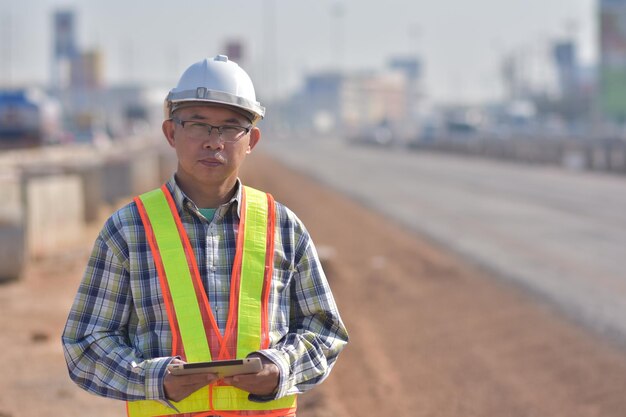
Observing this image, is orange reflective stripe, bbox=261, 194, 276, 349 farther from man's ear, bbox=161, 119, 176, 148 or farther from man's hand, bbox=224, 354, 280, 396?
man's ear, bbox=161, 119, 176, 148

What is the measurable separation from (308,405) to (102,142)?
6245cm

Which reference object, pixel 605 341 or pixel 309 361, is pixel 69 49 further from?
pixel 309 361

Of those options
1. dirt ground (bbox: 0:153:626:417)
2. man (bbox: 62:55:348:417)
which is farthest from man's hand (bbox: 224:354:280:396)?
dirt ground (bbox: 0:153:626:417)

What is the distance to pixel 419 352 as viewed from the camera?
37.6 feet

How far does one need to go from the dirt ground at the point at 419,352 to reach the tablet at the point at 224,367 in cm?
440

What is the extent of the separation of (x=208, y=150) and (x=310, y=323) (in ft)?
1.89

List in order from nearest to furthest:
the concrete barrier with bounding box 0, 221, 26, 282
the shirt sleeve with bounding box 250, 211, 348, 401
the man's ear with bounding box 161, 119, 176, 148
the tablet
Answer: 1. the tablet
2. the shirt sleeve with bounding box 250, 211, 348, 401
3. the man's ear with bounding box 161, 119, 176, 148
4. the concrete barrier with bounding box 0, 221, 26, 282

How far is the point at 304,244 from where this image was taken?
11.9 ft

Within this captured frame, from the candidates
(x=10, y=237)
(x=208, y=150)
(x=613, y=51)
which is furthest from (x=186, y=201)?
(x=613, y=51)

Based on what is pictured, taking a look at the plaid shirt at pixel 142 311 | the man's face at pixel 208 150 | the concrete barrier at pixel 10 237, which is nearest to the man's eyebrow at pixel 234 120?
the man's face at pixel 208 150

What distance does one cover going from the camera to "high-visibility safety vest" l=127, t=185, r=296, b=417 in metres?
3.42

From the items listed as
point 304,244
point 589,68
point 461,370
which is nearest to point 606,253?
point 461,370

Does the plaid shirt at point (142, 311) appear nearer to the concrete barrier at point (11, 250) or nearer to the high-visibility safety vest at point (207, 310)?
the high-visibility safety vest at point (207, 310)

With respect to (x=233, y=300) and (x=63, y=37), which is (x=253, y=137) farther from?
(x=63, y=37)
